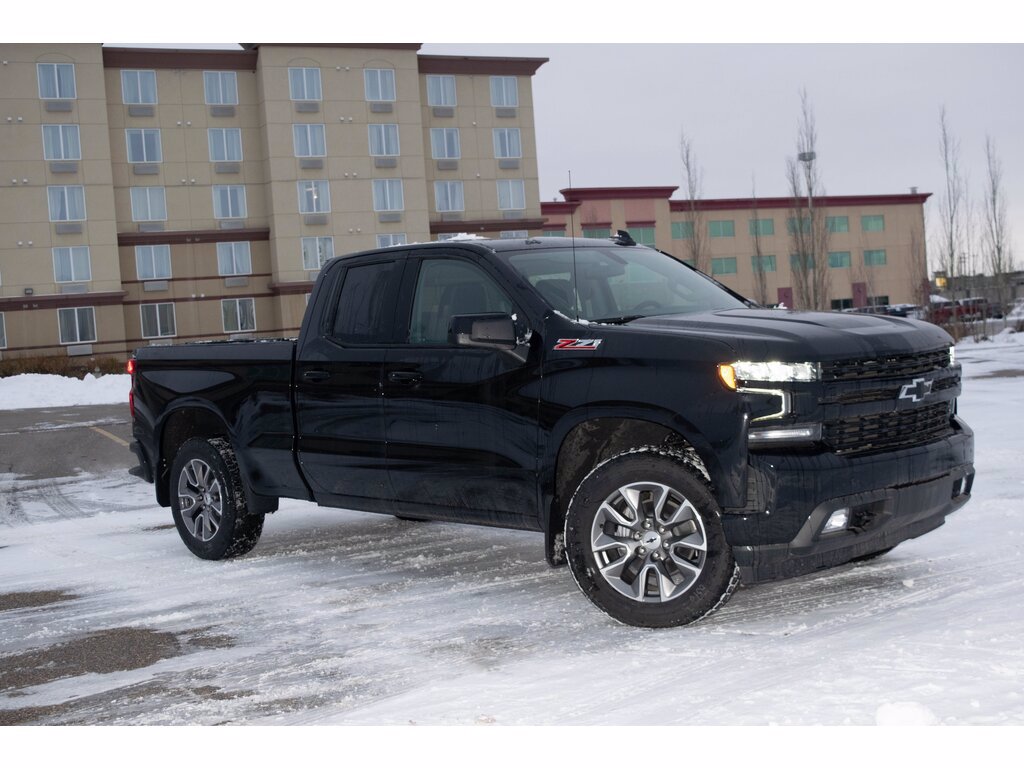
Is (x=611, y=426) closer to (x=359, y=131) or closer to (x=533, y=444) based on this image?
(x=533, y=444)

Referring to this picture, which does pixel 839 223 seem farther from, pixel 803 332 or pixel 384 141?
pixel 803 332

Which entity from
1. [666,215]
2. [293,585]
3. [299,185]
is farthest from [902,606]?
[666,215]

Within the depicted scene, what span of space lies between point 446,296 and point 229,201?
1683 inches

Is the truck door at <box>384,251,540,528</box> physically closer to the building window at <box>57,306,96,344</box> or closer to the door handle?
the door handle

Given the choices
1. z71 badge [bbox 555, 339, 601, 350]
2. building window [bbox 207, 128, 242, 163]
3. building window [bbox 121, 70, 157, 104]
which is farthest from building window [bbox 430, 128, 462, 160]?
z71 badge [bbox 555, 339, 601, 350]

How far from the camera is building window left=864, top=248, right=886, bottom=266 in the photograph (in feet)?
216

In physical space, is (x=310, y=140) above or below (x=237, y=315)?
above

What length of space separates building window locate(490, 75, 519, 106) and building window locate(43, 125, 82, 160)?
1695 centimetres

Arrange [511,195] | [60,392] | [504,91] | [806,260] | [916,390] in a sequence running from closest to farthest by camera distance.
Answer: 1. [916,390]
2. [60,392]
3. [806,260]
4. [504,91]
5. [511,195]

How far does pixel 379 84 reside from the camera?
47125mm

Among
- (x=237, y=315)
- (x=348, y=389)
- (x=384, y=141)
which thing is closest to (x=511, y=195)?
(x=384, y=141)

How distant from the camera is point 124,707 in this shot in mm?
4734

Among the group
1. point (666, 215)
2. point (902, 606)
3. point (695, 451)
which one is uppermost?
point (666, 215)

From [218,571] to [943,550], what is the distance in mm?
Result: 4530
